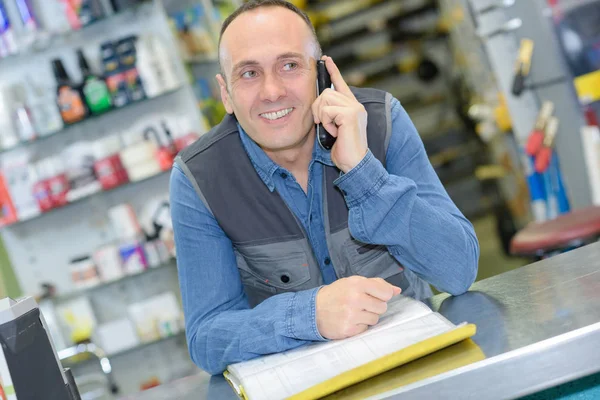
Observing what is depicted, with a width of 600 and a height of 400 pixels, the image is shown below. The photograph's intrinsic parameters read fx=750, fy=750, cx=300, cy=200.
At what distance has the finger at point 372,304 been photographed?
1326mm

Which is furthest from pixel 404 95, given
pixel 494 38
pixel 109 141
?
pixel 109 141

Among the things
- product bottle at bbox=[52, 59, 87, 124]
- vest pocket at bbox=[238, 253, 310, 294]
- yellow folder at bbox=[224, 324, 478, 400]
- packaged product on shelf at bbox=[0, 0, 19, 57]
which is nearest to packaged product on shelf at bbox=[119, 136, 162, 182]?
product bottle at bbox=[52, 59, 87, 124]

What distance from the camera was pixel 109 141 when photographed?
12.7 feet

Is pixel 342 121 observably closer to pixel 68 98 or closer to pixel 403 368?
pixel 403 368

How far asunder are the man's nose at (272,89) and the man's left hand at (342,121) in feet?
0.28

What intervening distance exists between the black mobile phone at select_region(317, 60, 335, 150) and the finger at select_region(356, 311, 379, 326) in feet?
1.59

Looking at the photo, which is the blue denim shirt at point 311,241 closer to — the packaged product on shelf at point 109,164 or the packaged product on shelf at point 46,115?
the packaged product on shelf at point 109,164

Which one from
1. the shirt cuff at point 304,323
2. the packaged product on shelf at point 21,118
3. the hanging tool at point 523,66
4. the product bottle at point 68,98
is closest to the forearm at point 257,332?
the shirt cuff at point 304,323

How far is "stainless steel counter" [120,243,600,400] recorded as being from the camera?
1.01 meters

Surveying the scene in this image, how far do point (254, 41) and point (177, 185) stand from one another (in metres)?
0.39

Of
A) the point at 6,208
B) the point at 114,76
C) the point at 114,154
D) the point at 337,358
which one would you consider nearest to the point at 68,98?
the point at 114,76

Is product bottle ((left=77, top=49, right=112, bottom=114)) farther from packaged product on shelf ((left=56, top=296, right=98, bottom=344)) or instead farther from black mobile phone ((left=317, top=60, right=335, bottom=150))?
black mobile phone ((left=317, top=60, right=335, bottom=150))

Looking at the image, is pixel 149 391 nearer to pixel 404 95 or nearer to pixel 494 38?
pixel 494 38

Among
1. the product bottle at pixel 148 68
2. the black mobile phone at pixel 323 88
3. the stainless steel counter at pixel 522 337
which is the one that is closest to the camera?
the stainless steel counter at pixel 522 337
